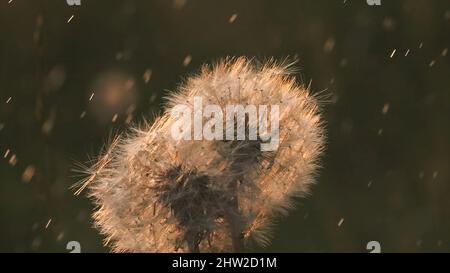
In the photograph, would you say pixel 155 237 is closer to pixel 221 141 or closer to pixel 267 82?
pixel 221 141

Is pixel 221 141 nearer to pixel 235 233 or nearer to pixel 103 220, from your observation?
pixel 235 233

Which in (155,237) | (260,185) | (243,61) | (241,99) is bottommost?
(155,237)

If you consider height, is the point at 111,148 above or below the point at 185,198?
above

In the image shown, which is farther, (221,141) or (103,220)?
(103,220)

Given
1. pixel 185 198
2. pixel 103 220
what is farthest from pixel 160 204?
pixel 103 220

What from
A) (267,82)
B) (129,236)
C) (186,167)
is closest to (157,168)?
(186,167)

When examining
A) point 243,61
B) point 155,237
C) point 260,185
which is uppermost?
point 243,61
